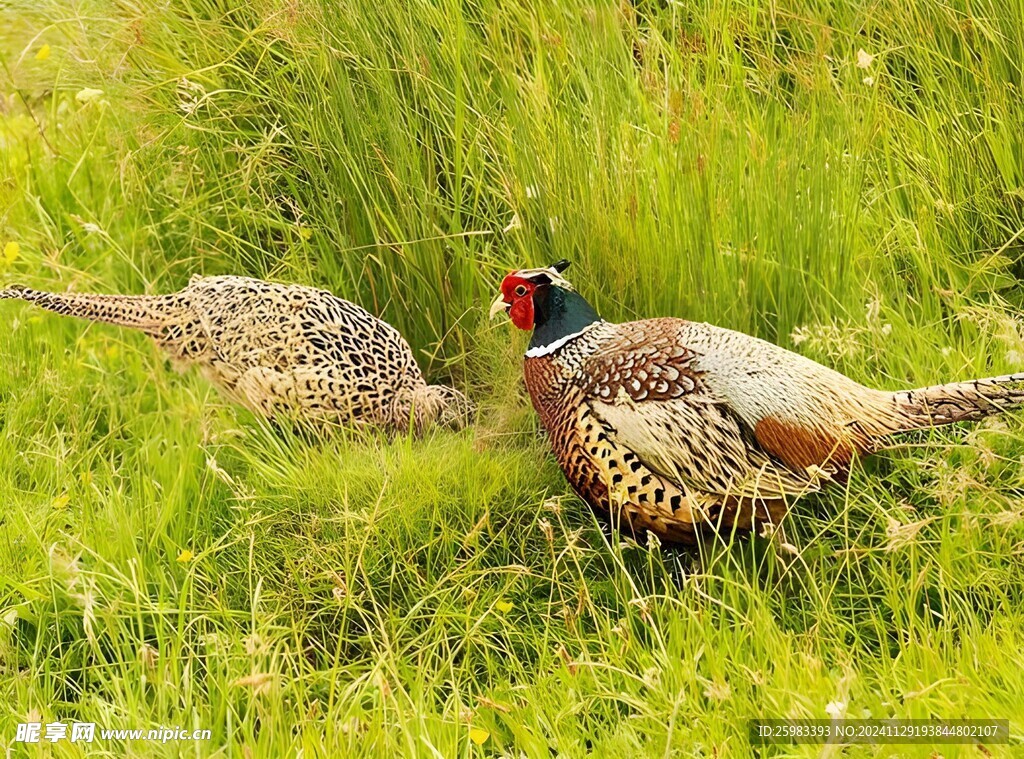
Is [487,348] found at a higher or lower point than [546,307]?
lower

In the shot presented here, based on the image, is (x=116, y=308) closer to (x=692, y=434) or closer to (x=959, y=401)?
(x=692, y=434)

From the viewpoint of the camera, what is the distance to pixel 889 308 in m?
3.79

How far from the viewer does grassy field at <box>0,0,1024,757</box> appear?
2.90 metres

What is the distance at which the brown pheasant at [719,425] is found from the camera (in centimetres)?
311

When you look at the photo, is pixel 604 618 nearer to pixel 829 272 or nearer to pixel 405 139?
pixel 829 272

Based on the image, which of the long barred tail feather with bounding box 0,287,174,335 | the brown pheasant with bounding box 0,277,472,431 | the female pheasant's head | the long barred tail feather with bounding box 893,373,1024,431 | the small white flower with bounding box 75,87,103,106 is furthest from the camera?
the small white flower with bounding box 75,87,103,106

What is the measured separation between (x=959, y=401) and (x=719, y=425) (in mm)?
620

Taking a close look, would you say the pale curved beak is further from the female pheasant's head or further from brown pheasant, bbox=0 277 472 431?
brown pheasant, bbox=0 277 472 431

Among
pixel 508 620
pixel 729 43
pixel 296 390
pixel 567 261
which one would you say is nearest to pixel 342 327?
pixel 296 390

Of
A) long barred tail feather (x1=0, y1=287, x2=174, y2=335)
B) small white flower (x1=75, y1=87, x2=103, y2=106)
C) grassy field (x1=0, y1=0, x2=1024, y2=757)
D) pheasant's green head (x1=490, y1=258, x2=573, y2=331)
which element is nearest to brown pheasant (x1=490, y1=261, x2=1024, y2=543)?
grassy field (x1=0, y1=0, x2=1024, y2=757)

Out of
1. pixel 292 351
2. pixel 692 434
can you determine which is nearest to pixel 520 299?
pixel 692 434

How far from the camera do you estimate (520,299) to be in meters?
3.55

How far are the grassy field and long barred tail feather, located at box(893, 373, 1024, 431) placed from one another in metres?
0.10

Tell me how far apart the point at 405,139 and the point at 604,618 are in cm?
188
